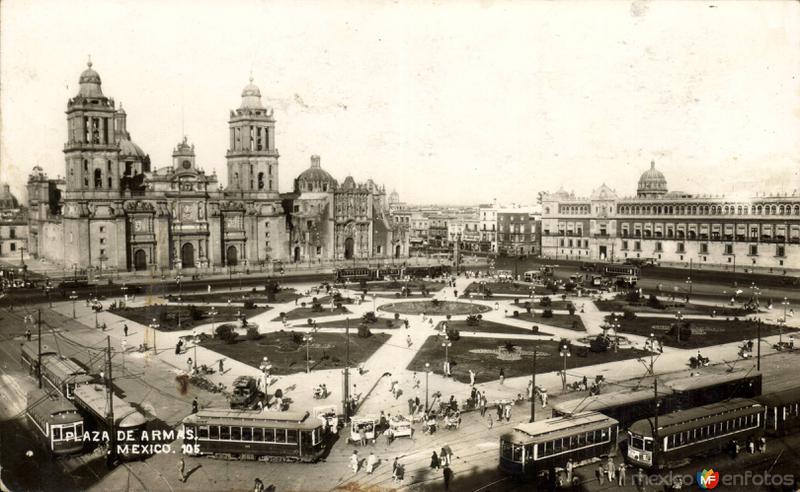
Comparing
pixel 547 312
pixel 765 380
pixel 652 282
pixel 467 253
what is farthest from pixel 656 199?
pixel 765 380

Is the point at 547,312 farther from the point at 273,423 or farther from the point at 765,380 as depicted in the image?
the point at 273,423

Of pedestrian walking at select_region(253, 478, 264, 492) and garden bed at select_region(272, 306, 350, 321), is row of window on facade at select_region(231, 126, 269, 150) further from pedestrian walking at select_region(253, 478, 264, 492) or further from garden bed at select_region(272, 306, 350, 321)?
pedestrian walking at select_region(253, 478, 264, 492)

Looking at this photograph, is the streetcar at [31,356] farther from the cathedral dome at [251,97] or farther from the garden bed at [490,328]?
the cathedral dome at [251,97]

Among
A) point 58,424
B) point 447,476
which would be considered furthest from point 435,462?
point 58,424

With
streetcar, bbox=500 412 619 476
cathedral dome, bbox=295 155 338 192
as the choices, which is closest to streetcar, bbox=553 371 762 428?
streetcar, bbox=500 412 619 476

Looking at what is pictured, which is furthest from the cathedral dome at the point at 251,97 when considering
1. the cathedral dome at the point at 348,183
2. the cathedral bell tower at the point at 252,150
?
the cathedral dome at the point at 348,183
